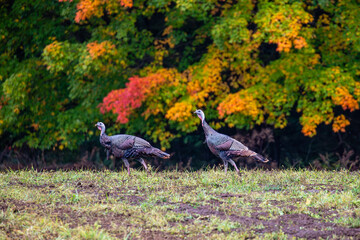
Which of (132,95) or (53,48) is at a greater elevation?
(53,48)

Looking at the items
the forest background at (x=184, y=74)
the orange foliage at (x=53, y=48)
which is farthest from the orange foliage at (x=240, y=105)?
the orange foliage at (x=53, y=48)

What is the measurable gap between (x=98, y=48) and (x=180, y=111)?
117 inches

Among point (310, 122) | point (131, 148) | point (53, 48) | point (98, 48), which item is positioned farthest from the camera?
point (53, 48)

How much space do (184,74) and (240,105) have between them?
2.41m

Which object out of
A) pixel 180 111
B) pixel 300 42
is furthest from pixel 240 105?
pixel 300 42

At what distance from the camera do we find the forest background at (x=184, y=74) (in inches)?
589

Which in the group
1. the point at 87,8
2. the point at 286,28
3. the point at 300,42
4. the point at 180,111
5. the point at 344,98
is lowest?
the point at 180,111

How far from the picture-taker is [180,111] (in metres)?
15.4

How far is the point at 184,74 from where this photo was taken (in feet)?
53.9

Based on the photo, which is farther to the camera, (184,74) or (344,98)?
(184,74)

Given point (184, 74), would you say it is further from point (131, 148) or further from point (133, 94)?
point (131, 148)

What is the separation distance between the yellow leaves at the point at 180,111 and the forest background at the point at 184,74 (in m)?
0.04

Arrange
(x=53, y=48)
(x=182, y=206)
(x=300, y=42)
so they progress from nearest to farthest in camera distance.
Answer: (x=182, y=206)
(x=300, y=42)
(x=53, y=48)

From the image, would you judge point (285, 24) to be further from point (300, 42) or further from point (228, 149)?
point (228, 149)
